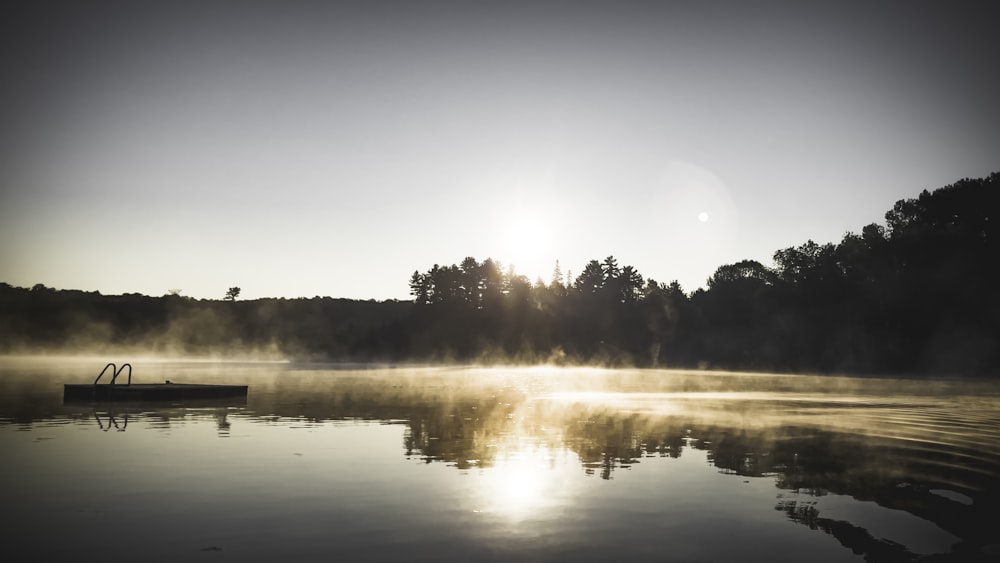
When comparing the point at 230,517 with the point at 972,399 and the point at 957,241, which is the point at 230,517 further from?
the point at 957,241

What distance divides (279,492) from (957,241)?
414 ft

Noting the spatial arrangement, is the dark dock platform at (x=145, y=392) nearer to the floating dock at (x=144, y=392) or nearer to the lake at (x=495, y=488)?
the floating dock at (x=144, y=392)

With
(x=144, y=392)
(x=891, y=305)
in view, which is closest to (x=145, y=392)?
(x=144, y=392)

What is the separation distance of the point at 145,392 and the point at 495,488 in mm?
40524

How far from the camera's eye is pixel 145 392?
52406 mm

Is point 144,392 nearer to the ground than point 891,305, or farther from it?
nearer to the ground

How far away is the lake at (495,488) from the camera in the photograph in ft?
48.4

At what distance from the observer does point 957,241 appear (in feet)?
386

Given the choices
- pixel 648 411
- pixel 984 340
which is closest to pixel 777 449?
pixel 648 411

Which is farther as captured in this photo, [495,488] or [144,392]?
[144,392]

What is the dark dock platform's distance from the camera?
51.0m

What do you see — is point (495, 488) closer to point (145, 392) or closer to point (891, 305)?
point (145, 392)

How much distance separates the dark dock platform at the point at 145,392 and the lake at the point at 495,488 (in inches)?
339

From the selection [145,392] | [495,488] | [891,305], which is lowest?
[495,488]
